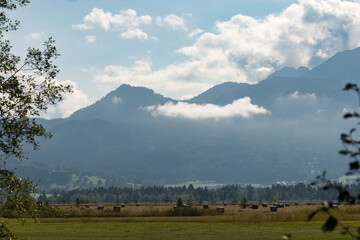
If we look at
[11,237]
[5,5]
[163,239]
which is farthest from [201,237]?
[5,5]

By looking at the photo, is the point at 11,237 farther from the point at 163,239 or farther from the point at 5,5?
the point at 163,239

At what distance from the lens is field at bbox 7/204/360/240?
56594 millimetres

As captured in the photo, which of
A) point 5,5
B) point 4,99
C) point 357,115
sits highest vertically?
point 5,5

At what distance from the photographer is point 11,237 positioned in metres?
26.9

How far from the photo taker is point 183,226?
245 feet

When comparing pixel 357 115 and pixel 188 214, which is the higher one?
pixel 357 115

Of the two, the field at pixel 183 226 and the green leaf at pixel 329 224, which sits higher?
the green leaf at pixel 329 224

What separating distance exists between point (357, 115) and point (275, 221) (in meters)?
86.3

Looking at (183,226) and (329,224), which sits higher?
(329,224)

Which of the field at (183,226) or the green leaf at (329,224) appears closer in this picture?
the green leaf at (329,224)

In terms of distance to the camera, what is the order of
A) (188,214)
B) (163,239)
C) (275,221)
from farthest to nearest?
(188,214)
(275,221)
(163,239)

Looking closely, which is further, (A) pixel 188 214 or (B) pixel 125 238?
(A) pixel 188 214

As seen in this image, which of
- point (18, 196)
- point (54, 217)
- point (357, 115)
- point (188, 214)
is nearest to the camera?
point (357, 115)

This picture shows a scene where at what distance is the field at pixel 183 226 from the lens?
→ 5659cm
